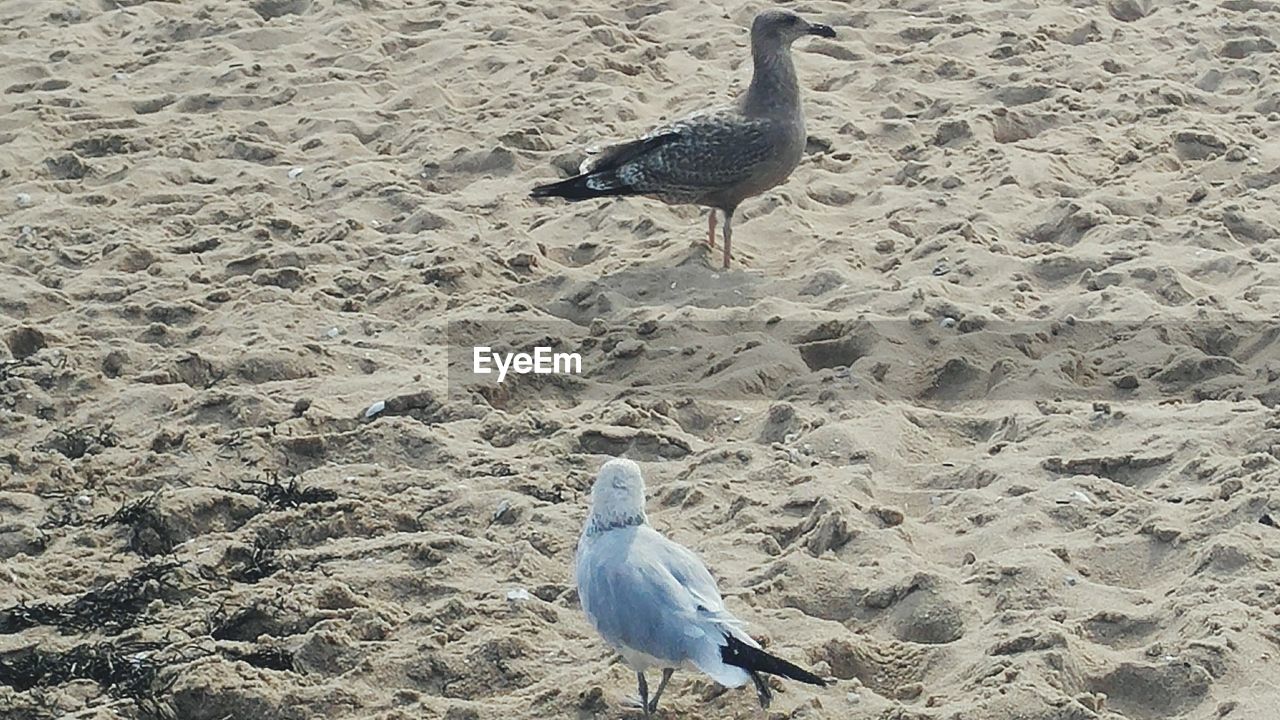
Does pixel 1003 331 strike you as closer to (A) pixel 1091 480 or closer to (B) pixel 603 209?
(A) pixel 1091 480

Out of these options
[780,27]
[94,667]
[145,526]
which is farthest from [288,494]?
[780,27]

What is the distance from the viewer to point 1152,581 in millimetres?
4211

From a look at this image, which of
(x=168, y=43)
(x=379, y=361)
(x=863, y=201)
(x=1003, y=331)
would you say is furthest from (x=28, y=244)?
(x=1003, y=331)

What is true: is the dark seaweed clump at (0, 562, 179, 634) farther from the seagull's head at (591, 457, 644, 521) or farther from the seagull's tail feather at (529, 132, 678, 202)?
the seagull's tail feather at (529, 132, 678, 202)

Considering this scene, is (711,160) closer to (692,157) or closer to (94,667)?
(692,157)

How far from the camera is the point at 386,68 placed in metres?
8.21

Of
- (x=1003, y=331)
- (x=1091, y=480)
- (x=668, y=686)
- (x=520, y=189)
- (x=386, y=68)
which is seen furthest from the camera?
(x=386, y=68)

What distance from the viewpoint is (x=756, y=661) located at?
3447 mm

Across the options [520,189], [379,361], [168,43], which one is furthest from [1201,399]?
[168,43]

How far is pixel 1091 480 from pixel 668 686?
1.32m

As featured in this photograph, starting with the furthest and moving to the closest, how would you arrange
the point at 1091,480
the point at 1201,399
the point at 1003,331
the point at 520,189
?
the point at 520,189
the point at 1003,331
the point at 1201,399
the point at 1091,480

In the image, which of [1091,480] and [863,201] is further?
[863,201]

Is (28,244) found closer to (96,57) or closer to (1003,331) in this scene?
(96,57)

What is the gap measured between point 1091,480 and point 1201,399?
71cm
